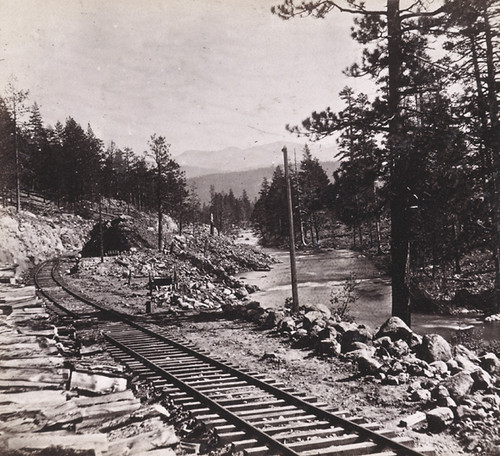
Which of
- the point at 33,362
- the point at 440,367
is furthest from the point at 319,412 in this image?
the point at 33,362

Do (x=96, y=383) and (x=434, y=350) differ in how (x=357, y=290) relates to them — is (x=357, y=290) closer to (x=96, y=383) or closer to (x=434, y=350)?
(x=434, y=350)

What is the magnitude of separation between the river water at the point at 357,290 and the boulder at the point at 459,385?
9.27 meters

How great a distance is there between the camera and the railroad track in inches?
217

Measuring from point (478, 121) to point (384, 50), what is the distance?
3.55 m

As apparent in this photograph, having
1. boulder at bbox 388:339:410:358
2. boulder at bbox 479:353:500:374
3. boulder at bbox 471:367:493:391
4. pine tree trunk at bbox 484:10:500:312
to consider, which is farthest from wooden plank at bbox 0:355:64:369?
pine tree trunk at bbox 484:10:500:312

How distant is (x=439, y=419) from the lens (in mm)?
6160

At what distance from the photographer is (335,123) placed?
13539mm

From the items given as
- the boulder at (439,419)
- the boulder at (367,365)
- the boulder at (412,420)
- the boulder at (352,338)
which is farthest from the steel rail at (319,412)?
the boulder at (352,338)

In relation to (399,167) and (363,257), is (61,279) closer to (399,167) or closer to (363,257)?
(399,167)

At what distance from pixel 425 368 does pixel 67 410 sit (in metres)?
→ 6.57

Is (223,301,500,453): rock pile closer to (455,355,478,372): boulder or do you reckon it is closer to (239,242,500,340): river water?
(455,355,478,372): boulder

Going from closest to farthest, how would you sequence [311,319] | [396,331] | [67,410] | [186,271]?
[67,410] < [396,331] < [311,319] < [186,271]

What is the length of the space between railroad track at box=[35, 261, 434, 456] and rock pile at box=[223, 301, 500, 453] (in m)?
1.06

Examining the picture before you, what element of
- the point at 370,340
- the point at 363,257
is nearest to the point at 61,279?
the point at 370,340
